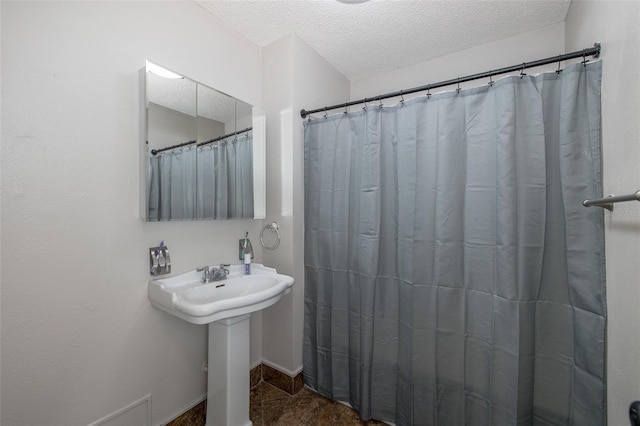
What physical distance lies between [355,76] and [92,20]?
180 centimetres

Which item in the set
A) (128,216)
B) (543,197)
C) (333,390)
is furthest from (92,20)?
(333,390)

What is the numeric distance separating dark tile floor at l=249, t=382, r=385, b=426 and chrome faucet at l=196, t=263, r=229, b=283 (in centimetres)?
86

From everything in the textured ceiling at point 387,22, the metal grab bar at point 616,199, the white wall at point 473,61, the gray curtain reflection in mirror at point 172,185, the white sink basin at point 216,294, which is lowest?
the white sink basin at point 216,294

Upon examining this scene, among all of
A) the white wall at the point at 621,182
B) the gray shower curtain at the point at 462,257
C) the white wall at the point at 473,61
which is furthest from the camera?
the white wall at the point at 473,61

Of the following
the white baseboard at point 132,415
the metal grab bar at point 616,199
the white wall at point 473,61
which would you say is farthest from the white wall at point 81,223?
the metal grab bar at point 616,199

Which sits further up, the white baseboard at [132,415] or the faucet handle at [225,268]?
the faucet handle at [225,268]

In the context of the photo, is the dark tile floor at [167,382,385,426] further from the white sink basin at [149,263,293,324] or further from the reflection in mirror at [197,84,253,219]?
the reflection in mirror at [197,84,253,219]

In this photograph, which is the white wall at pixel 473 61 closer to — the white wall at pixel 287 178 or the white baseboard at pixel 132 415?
the white wall at pixel 287 178

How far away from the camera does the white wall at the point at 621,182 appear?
76 cm

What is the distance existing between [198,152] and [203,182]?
0.56 feet

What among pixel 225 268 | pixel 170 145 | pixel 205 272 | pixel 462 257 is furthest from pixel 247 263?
pixel 462 257

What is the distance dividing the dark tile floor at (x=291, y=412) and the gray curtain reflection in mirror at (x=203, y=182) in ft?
3.78

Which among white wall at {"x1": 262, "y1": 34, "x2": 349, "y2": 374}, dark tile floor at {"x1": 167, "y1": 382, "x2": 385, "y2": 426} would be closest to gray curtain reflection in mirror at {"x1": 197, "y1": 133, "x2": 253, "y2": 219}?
white wall at {"x1": 262, "y1": 34, "x2": 349, "y2": 374}

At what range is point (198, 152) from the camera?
146 centimetres
